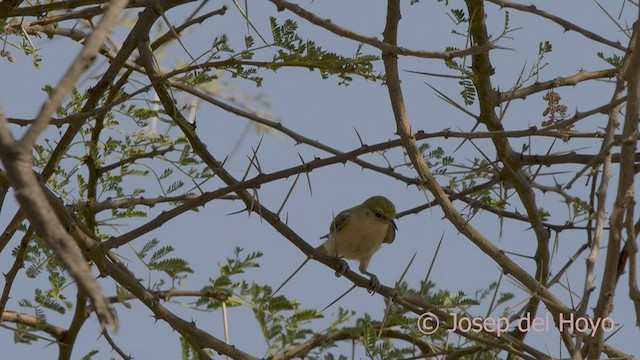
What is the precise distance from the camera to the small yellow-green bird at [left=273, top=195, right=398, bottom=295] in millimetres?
6641

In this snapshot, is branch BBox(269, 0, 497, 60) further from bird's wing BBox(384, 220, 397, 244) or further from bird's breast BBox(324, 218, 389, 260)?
bird's wing BBox(384, 220, 397, 244)

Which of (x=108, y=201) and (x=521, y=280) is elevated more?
(x=108, y=201)

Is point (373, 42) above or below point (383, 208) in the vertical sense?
below

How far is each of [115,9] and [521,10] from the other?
8.20ft

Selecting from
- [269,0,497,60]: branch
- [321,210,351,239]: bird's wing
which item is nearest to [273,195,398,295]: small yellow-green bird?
[321,210,351,239]: bird's wing

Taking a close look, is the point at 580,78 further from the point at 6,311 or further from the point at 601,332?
the point at 6,311

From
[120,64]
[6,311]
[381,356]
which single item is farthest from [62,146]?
[381,356]

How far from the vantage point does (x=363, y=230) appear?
262 inches

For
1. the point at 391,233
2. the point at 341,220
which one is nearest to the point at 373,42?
the point at 341,220

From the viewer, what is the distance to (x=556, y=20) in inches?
153

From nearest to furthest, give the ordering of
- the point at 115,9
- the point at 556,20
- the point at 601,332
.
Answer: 1. the point at 115,9
2. the point at 601,332
3. the point at 556,20

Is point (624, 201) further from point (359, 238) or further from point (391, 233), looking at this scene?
point (391, 233)

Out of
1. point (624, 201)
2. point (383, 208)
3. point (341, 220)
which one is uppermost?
point (383, 208)

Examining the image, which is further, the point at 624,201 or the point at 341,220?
the point at 341,220
